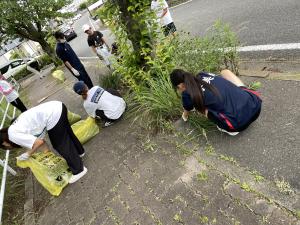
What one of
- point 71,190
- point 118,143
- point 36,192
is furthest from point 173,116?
point 36,192

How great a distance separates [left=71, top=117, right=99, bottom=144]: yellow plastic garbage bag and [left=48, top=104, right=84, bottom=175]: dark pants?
2.48ft

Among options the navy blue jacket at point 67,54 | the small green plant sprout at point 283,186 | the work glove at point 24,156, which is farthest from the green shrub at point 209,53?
the navy blue jacket at point 67,54

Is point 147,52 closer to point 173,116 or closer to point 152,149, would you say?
point 173,116

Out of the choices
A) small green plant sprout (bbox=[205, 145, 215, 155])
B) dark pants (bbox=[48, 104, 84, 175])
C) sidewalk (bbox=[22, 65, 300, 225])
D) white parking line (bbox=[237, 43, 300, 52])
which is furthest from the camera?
white parking line (bbox=[237, 43, 300, 52])

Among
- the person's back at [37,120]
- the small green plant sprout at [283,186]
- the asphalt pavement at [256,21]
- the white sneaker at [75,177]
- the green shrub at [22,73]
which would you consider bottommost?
the green shrub at [22,73]

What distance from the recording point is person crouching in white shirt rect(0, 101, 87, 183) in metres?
3.86

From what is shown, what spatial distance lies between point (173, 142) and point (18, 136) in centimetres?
211

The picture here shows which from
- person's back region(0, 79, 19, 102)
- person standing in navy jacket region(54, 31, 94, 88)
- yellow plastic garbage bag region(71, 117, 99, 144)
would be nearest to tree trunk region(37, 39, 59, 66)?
person's back region(0, 79, 19, 102)

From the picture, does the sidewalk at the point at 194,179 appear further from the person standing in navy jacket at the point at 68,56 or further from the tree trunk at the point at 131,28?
the person standing in navy jacket at the point at 68,56

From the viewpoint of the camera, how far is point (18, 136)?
3828 mm

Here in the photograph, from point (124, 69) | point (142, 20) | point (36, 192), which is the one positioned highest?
point (142, 20)

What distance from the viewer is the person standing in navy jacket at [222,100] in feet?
11.1

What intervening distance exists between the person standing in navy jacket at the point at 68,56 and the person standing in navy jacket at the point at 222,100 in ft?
A: 13.7

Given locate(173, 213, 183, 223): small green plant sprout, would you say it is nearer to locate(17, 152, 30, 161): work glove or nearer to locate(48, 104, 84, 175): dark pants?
locate(48, 104, 84, 175): dark pants
